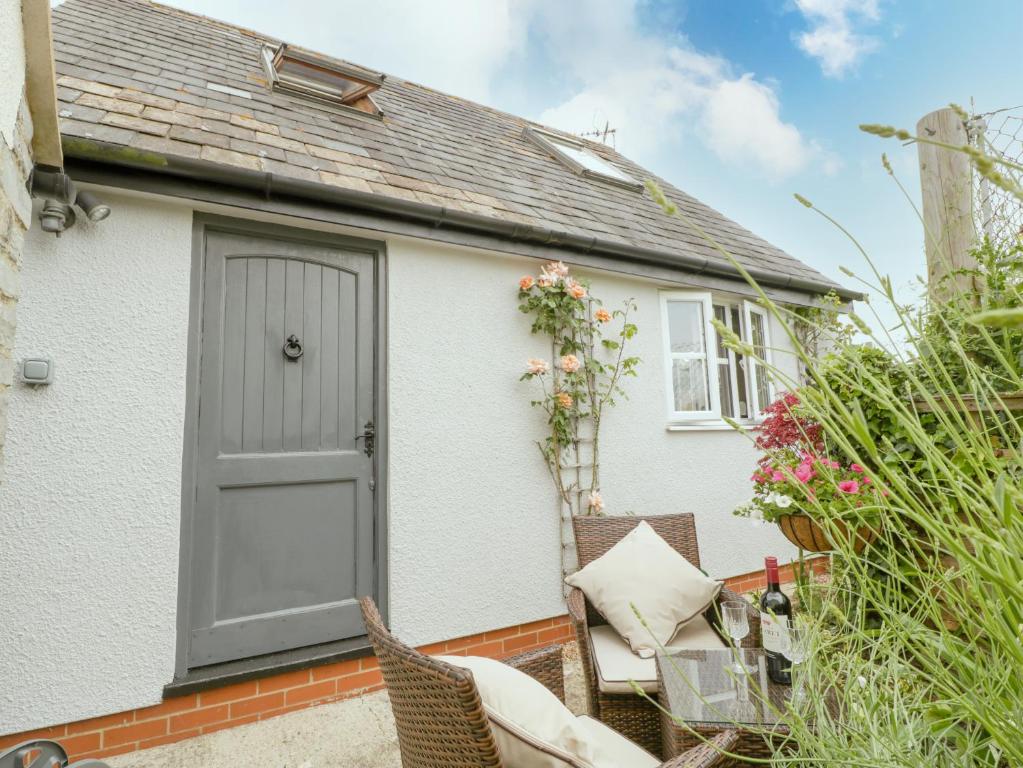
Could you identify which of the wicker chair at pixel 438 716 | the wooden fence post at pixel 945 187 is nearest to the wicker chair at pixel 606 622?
the wicker chair at pixel 438 716

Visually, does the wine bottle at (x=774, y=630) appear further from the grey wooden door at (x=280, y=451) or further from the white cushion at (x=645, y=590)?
the grey wooden door at (x=280, y=451)

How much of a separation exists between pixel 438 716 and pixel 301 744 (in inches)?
84.7

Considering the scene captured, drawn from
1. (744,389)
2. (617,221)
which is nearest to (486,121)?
(617,221)

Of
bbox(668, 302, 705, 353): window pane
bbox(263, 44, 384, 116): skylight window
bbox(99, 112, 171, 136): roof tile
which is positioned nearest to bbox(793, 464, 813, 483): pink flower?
bbox(668, 302, 705, 353): window pane

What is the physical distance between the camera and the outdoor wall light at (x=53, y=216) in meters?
2.87

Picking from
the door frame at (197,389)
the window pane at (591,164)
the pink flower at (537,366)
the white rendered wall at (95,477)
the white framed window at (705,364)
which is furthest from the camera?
the window pane at (591,164)

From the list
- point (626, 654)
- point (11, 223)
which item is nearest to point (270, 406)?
point (11, 223)

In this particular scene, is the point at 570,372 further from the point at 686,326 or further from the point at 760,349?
the point at 760,349

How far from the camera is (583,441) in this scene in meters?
4.67

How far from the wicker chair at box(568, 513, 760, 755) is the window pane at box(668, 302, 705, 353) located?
2.32 m

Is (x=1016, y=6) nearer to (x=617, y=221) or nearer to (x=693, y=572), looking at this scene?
(x=693, y=572)

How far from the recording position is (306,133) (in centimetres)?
438

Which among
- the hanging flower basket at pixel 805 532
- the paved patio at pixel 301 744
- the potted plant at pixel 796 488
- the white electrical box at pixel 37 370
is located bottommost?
the paved patio at pixel 301 744

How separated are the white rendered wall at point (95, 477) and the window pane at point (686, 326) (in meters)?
4.18
